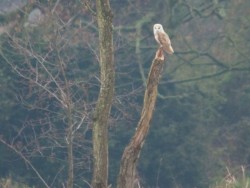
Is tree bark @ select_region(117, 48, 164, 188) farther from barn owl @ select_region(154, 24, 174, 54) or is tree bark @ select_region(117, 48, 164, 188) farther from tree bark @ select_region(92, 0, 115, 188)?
barn owl @ select_region(154, 24, 174, 54)

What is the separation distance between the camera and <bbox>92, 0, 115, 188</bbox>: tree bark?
264 inches

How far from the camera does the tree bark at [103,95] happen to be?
6699 mm

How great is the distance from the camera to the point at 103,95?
677cm

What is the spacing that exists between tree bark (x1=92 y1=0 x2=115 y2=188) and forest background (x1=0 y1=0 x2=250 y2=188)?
8.82m

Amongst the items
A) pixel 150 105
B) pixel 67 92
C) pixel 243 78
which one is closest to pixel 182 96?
pixel 243 78

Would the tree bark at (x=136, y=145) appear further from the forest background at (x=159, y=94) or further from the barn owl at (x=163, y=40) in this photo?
the forest background at (x=159, y=94)

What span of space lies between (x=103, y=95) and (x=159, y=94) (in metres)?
11.7

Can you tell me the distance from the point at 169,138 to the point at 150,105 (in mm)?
12160

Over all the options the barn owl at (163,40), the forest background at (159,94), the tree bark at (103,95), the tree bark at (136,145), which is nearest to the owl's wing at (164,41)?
the barn owl at (163,40)

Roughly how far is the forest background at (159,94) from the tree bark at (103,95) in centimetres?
882

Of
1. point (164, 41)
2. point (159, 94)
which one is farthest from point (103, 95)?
point (159, 94)

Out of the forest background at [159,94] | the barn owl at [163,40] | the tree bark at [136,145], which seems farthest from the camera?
the forest background at [159,94]

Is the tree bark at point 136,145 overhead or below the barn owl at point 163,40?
below

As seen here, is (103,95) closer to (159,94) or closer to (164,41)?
(164,41)
